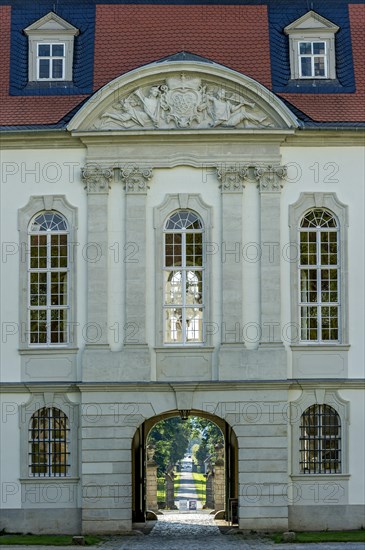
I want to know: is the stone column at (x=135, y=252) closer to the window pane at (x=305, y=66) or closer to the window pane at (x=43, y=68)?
the window pane at (x=43, y=68)

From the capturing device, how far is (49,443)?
40.7 meters

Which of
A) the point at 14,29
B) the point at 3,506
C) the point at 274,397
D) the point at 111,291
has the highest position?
the point at 14,29

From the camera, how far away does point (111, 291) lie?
4062 centimetres

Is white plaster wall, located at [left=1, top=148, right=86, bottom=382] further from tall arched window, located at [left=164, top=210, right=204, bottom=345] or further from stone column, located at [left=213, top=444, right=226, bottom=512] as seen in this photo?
stone column, located at [left=213, top=444, right=226, bottom=512]

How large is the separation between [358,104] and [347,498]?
10.7 m

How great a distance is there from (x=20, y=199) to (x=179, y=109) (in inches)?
197

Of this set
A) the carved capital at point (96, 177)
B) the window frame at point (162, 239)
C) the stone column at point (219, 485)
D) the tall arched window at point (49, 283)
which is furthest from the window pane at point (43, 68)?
the stone column at point (219, 485)

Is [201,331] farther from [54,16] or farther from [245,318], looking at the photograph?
[54,16]

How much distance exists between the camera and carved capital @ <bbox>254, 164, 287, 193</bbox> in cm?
4059

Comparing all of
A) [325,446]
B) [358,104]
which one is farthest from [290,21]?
[325,446]

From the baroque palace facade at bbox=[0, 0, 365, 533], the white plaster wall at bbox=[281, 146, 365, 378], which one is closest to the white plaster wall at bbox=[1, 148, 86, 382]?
the baroque palace facade at bbox=[0, 0, 365, 533]

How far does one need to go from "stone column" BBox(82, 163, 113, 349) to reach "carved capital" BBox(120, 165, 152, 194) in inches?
16.3

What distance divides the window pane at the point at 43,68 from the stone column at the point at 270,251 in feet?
21.6

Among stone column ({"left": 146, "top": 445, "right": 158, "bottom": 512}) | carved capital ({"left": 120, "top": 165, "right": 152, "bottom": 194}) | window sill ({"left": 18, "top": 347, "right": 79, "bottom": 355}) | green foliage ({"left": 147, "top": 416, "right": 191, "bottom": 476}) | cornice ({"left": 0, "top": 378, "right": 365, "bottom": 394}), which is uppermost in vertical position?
carved capital ({"left": 120, "top": 165, "right": 152, "bottom": 194})
